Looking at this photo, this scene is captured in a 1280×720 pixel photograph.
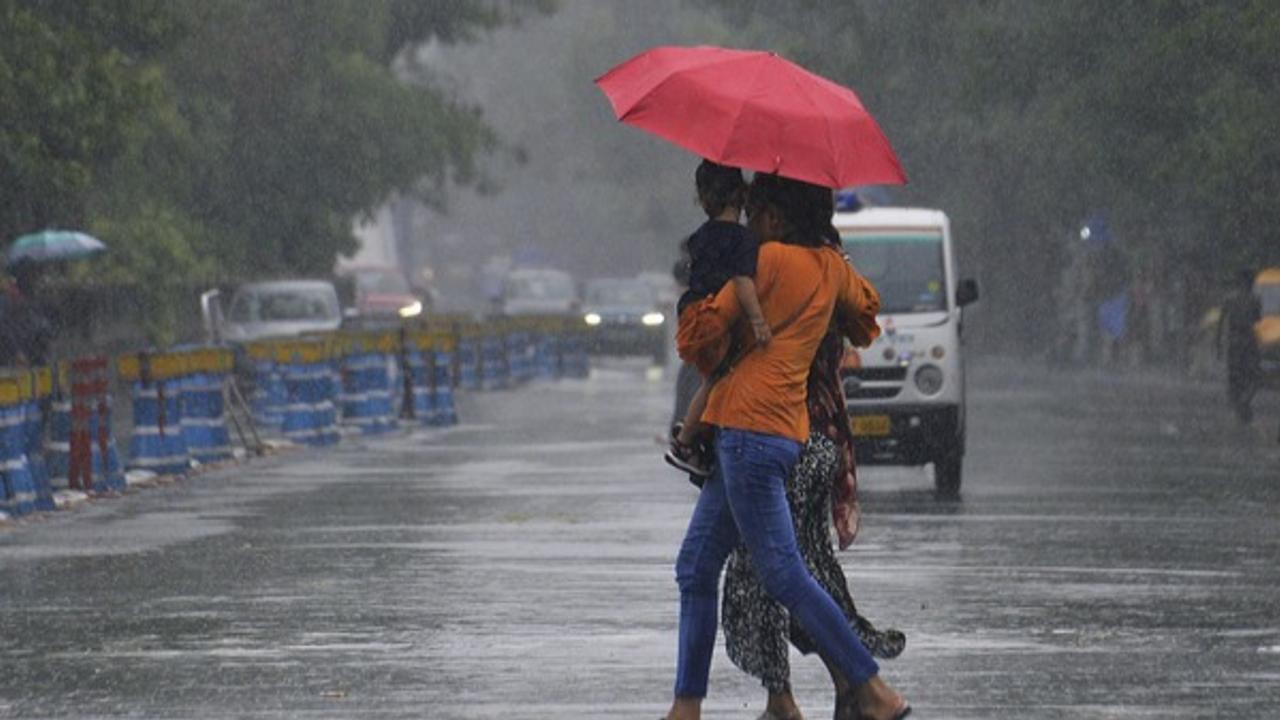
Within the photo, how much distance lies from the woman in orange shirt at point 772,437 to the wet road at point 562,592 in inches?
31.4

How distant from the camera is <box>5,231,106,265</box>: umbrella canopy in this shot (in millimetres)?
32812

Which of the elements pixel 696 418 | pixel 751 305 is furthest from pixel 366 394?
pixel 751 305

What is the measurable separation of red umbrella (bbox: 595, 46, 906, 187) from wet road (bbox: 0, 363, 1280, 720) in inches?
76.4

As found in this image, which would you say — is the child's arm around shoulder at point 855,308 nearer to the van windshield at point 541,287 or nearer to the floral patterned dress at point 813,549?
the floral patterned dress at point 813,549

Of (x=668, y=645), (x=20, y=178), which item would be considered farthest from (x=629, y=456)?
(x=668, y=645)

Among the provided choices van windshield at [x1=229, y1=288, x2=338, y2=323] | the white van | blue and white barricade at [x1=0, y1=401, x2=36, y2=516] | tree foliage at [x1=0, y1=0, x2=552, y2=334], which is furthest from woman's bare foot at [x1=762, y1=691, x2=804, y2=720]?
van windshield at [x1=229, y1=288, x2=338, y2=323]

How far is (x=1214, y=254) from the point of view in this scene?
50531 millimetres

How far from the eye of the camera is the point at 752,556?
9.69 meters

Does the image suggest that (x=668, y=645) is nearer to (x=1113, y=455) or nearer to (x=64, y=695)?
(x=64, y=695)

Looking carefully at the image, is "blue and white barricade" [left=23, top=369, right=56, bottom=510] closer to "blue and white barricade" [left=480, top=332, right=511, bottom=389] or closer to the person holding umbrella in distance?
the person holding umbrella in distance

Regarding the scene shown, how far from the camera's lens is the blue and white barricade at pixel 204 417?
88.3 ft

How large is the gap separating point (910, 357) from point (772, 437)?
14.1m

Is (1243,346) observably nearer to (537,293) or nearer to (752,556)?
(752,556)

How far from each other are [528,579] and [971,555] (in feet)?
9.24
